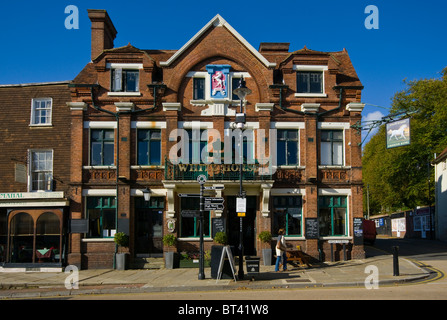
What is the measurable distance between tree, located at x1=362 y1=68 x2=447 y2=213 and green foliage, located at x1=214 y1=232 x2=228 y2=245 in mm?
26405

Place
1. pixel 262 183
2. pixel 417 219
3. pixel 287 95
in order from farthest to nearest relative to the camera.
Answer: pixel 417 219 → pixel 287 95 → pixel 262 183

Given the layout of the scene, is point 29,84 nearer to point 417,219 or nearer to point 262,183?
point 262,183

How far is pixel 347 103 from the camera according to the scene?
23344mm

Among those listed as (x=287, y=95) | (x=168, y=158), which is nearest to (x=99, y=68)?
(x=168, y=158)

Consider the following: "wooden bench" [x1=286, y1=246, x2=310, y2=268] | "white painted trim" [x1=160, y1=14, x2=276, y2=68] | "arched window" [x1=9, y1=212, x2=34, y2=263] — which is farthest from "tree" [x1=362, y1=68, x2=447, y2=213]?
"arched window" [x1=9, y1=212, x2=34, y2=263]

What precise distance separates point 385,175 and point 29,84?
38.2m

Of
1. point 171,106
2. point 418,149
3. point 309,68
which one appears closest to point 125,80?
point 171,106

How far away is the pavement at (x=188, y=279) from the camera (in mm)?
16094

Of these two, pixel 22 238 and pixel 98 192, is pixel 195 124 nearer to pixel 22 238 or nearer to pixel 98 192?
pixel 98 192

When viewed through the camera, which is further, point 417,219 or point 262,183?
point 417,219

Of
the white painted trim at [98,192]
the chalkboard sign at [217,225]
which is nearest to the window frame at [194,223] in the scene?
the chalkboard sign at [217,225]

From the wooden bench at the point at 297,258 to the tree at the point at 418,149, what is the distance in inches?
998

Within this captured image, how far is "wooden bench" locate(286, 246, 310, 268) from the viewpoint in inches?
799

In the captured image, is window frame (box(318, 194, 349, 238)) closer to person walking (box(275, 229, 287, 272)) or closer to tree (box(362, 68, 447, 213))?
person walking (box(275, 229, 287, 272))
